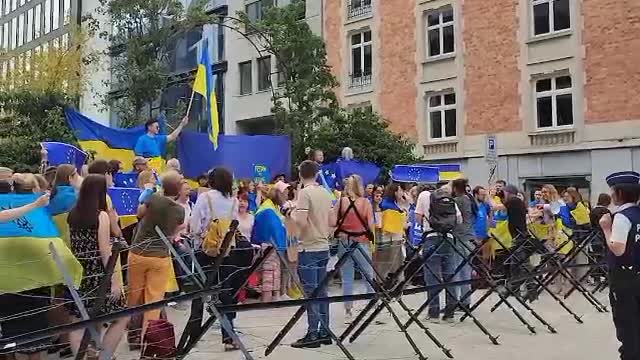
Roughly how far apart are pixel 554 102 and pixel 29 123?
17455 mm

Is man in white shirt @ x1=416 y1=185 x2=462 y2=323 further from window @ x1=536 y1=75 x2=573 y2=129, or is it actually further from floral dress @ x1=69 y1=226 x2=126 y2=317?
window @ x1=536 y1=75 x2=573 y2=129

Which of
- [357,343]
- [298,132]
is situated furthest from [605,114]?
[357,343]

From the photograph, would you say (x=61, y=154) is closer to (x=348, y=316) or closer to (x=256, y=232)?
(x=256, y=232)

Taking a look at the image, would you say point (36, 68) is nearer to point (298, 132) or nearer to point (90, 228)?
point (298, 132)

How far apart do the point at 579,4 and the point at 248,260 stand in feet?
65.0

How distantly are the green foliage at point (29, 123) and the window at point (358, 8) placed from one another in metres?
12.2

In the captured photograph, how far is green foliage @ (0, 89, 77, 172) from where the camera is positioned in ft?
74.9

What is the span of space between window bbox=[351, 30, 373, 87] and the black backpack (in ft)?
70.6

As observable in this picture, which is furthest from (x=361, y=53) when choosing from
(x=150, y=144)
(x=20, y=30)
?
(x=20, y=30)

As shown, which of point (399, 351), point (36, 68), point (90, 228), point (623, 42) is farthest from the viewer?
point (36, 68)

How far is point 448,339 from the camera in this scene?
8.95m

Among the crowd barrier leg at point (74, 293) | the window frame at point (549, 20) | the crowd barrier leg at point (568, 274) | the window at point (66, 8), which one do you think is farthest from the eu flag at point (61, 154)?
the window at point (66, 8)

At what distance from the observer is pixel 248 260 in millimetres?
8906

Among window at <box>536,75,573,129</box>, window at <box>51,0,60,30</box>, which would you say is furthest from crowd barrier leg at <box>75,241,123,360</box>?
window at <box>51,0,60,30</box>
